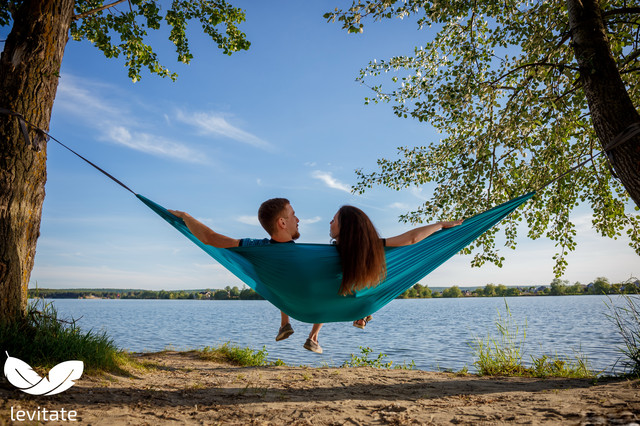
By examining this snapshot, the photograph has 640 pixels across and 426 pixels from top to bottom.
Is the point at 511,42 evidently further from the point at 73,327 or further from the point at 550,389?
the point at 73,327

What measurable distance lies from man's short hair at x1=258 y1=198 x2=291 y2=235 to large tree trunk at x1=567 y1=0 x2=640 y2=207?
98.4 inches

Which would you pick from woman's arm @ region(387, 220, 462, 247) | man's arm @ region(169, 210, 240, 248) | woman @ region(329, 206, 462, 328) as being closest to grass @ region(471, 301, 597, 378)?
woman's arm @ region(387, 220, 462, 247)

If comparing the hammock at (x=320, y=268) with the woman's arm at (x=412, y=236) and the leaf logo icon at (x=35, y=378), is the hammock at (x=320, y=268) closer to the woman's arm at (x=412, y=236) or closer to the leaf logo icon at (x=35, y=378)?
the woman's arm at (x=412, y=236)

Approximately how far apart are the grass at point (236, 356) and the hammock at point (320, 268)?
237cm

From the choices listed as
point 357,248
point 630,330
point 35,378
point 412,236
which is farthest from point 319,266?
point 630,330

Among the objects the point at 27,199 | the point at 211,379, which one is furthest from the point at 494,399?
the point at 27,199

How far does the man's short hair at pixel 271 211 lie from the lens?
113 inches

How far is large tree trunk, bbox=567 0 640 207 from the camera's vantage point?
2.95 m

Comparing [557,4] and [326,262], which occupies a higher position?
[557,4]

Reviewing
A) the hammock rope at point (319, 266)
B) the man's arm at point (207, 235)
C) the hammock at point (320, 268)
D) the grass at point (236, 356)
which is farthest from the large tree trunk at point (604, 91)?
the grass at point (236, 356)

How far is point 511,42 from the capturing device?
16.0 feet

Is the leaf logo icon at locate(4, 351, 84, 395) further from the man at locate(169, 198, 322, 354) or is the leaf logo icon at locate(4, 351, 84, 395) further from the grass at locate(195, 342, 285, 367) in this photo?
the grass at locate(195, 342, 285, 367)

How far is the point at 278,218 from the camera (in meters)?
2.87

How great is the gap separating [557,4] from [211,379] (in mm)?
5517
